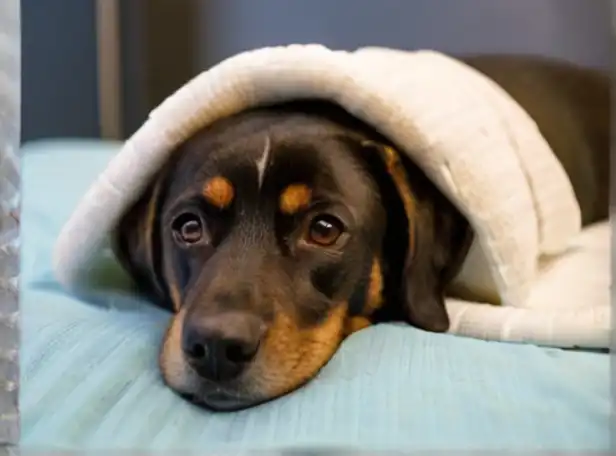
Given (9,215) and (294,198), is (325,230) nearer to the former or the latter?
(294,198)

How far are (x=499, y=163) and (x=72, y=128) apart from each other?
561 millimetres

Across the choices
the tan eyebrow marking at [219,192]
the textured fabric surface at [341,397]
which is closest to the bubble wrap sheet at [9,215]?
the textured fabric surface at [341,397]

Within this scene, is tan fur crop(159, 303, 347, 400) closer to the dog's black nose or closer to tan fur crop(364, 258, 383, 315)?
the dog's black nose

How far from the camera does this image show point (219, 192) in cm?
103

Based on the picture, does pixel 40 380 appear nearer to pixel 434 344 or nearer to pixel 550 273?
pixel 434 344


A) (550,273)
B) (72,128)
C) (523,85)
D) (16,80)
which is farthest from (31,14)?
(523,85)

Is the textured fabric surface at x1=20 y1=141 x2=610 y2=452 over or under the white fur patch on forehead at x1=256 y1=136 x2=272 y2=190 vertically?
under

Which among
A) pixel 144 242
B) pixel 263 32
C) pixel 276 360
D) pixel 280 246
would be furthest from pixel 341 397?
pixel 263 32

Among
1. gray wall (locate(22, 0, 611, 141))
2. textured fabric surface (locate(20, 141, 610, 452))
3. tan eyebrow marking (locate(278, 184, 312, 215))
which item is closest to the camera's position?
textured fabric surface (locate(20, 141, 610, 452))

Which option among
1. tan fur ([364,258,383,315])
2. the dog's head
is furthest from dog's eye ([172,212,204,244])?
tan fur ([364,258,383,315])

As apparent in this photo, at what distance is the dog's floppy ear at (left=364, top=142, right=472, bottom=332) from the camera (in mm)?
1066

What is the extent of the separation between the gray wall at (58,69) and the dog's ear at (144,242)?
129 millimetres

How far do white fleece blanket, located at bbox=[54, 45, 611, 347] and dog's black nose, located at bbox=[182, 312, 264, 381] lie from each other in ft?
1.00

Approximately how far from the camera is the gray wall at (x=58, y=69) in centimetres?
86
